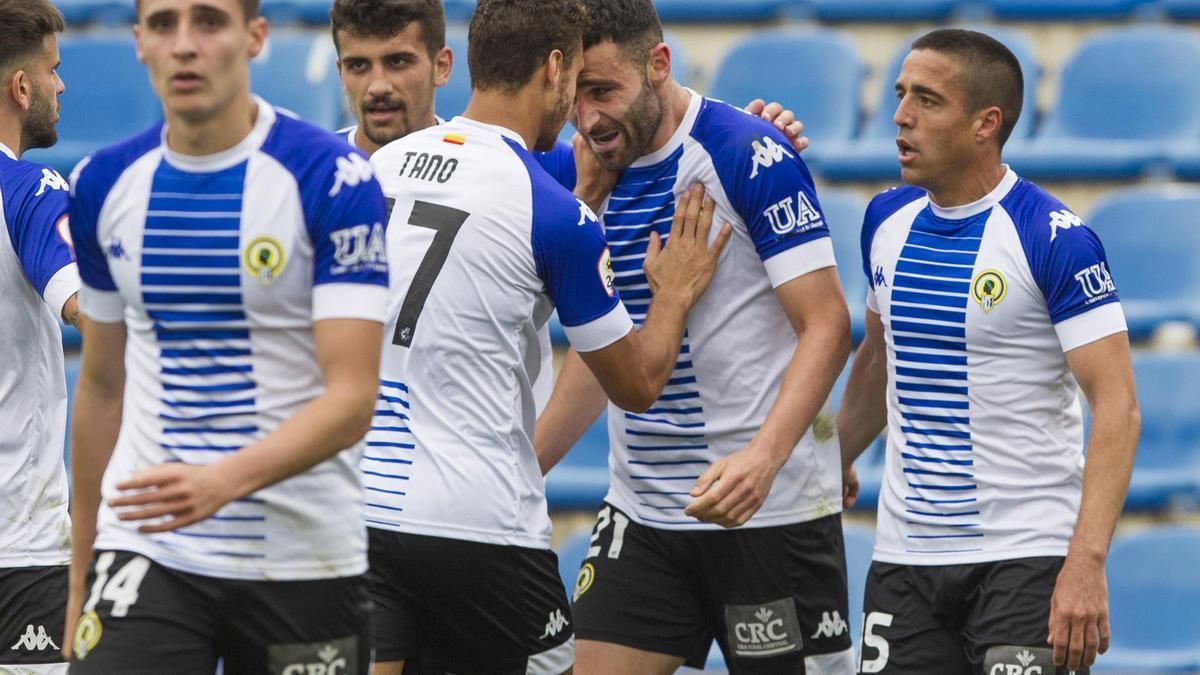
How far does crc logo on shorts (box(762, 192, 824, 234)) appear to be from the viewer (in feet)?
15.0

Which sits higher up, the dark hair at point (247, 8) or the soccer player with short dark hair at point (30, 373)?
the dark hair at point (247, 8)

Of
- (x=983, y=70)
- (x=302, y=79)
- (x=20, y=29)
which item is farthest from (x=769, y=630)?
(x=302, y=79)

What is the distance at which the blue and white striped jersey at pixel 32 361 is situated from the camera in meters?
4.49

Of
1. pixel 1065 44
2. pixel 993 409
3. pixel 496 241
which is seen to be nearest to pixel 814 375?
pixel 993 409

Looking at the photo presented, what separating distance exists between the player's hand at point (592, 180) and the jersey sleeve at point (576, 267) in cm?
67

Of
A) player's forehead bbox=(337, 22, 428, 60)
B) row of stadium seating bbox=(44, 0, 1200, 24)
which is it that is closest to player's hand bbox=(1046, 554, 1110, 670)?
player's forehead bbox=(337, 22, 428, 60)

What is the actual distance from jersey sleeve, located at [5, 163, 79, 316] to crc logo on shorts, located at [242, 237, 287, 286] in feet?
4.48

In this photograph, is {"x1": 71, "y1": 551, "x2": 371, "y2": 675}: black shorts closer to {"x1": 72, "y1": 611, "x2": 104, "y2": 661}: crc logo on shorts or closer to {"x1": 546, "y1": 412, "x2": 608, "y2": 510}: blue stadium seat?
{"x1": 72, "y1": 611, "x2": 104, "y2": 661}: crc logo on shorts

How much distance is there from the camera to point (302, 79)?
9.13m

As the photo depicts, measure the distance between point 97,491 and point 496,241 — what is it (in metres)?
1.11

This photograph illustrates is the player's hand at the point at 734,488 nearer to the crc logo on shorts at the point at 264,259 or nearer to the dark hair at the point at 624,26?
the dark hair at the point at 624,26

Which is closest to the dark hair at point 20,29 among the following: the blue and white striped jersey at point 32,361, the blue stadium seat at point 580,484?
the blue and white striped jersey at point 32,361

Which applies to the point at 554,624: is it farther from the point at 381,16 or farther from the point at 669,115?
the point at 381,16

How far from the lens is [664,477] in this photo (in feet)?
15.7
